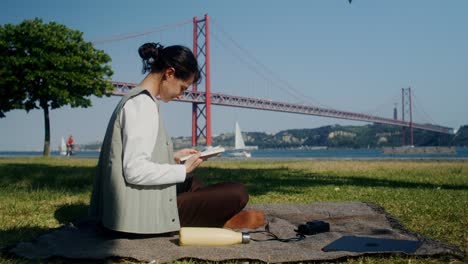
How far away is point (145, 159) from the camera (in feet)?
7.02

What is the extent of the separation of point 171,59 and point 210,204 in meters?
0.92

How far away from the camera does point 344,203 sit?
377 cm

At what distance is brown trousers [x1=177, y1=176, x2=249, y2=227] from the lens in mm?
2578

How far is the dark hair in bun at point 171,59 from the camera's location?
224 centimetres

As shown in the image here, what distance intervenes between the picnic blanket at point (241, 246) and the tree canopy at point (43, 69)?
14421 mm

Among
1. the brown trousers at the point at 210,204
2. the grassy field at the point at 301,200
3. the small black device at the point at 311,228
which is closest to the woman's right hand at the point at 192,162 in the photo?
the brown trousers at the point at 210,204

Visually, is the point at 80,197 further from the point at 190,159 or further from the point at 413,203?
the point at 413,203

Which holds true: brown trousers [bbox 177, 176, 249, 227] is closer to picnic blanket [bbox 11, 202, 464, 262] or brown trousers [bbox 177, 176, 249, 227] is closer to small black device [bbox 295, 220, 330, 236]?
→ picnic blanket [bbox 11, 202, 464, 262]

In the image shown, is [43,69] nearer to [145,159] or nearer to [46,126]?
[46,126]

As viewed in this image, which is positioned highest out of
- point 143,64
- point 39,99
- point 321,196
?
point 39,99

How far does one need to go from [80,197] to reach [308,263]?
3.24 meters

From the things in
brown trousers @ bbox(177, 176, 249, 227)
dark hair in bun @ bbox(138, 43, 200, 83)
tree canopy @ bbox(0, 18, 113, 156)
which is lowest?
brown trousers @ bbox(177, 176, 249, 227)

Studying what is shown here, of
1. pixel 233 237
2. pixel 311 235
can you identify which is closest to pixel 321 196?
pixel 311 235

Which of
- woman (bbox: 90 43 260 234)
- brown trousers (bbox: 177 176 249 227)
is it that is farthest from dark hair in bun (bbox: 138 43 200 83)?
brown trousers (bbox: 177 176 249 227)
